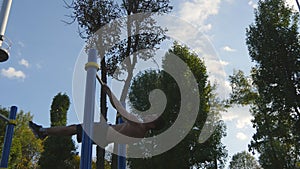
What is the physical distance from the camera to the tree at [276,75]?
41.4ft

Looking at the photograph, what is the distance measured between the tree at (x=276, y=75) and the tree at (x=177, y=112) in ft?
8.52

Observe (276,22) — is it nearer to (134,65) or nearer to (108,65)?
(134,65)

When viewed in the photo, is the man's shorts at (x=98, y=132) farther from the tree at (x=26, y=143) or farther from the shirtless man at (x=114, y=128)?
the tree at (x=26, y=143)

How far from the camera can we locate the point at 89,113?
306 cm

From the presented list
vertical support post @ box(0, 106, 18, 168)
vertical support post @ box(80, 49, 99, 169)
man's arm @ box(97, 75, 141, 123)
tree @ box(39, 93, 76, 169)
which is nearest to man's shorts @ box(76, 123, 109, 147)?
man's arm @ box(97, 75, 141, 123)

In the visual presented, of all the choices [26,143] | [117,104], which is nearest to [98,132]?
[117,104]

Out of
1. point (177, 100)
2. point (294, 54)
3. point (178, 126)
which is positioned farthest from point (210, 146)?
point (294, 54)

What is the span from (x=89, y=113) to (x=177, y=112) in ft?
37.4

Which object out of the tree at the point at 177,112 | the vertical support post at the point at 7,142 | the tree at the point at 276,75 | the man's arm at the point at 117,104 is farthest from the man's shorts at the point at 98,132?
the tree at the point at 276,75

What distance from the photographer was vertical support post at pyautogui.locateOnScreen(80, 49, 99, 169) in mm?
2805

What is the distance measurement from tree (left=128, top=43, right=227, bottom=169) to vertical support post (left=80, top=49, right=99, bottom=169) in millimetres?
10422

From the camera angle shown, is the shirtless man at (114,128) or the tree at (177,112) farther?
the tree at (177,112)

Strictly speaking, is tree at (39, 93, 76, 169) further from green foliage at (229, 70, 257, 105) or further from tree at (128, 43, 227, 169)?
green foliage at (229, 70, 257, 105)

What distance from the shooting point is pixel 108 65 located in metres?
10.1
